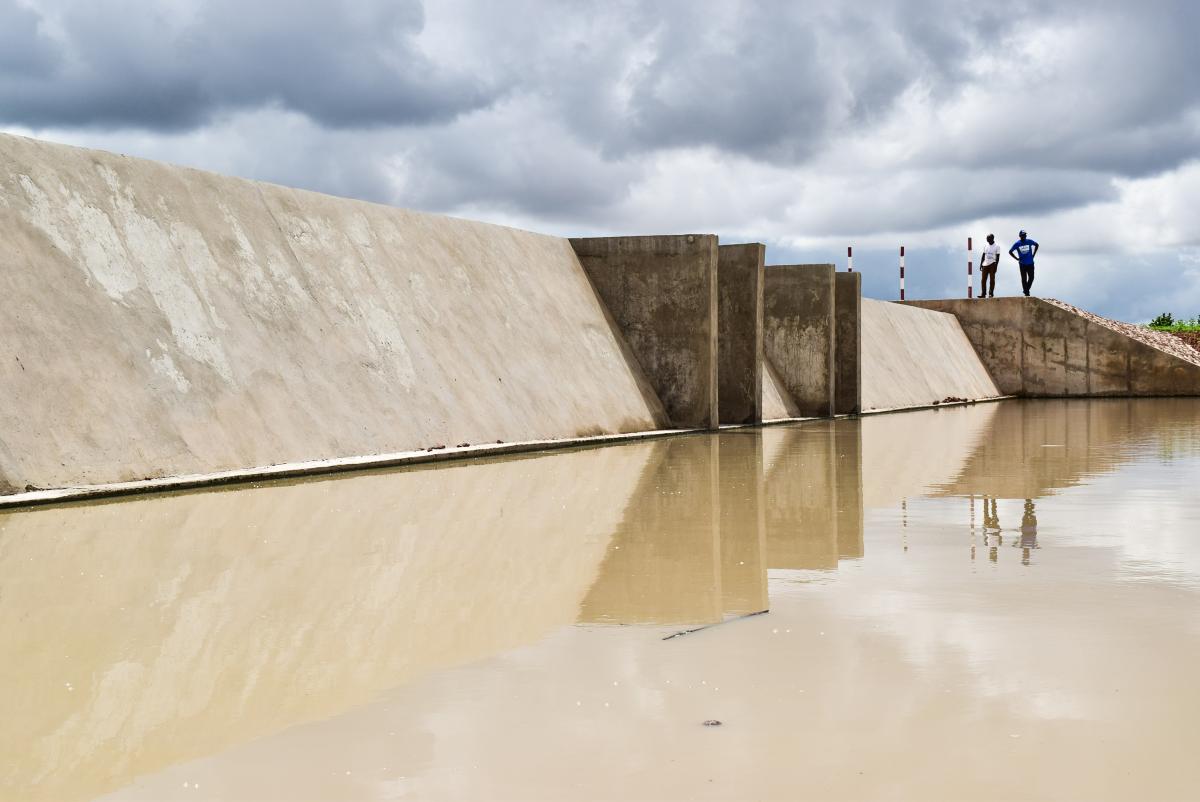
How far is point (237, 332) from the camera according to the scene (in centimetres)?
1006

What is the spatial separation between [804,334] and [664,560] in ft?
51.7

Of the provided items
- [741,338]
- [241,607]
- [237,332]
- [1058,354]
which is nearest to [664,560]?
[241,607]

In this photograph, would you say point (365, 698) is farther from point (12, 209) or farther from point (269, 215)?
point (269, 215)

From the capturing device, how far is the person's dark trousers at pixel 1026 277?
116 feet

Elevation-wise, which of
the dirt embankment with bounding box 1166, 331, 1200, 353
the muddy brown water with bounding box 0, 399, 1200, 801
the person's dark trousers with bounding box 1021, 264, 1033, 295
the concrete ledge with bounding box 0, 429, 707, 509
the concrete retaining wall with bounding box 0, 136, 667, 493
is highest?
the person's dark trousers with bounding box 1021, 264, 1033, 295

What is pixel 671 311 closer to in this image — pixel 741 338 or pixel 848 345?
pixel 741 338

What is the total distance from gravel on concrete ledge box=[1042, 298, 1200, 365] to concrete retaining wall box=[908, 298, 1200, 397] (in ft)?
0.72

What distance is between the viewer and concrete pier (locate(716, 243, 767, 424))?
1717 cm

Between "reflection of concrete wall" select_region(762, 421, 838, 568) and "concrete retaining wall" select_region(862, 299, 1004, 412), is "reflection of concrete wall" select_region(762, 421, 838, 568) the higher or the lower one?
the lower one

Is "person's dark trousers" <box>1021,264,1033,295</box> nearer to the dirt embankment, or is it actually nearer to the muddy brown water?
the dirt embankment

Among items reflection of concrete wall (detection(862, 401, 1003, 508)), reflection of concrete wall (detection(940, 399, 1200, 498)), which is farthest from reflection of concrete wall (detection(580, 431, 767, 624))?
reflection of concrete wall (detection(940, 399, 1200, 498))

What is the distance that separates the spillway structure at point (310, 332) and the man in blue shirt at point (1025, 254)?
712 inches

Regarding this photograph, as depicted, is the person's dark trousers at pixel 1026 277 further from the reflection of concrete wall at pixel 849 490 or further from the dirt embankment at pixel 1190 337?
the reflection of concrete wall at pixel 849 490

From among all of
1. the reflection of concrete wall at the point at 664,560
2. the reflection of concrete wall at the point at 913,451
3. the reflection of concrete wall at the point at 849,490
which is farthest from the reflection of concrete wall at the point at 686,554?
the reflection of concrete wall at the point at 913,451
